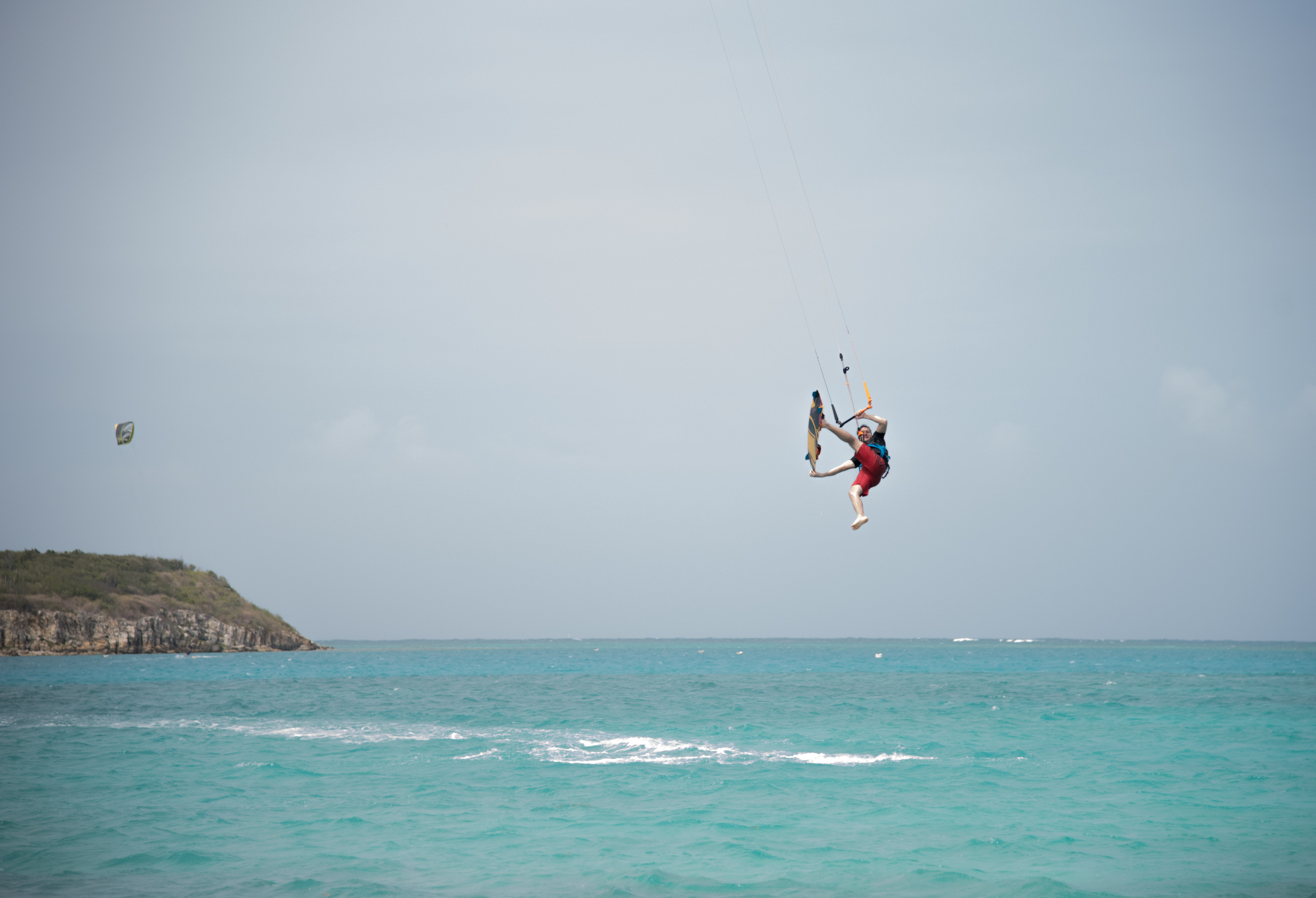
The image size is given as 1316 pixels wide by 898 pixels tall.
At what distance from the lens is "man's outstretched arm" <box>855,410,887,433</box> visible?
13.9 metres

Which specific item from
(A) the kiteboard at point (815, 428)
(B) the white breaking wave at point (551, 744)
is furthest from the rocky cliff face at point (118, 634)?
(A) the kiteboard at point (815, 428)

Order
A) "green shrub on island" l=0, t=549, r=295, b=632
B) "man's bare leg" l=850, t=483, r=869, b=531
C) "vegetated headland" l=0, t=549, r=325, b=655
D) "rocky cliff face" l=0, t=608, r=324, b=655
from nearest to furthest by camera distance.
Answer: "man's bare leg" l=850, t=483, r=869, b=531
"rocky cliff face" l=0, t=608, r=324, b=655
"vegetated headland" l=0, t=549, r=325, b=655
"green shrub on island" l=0, t=549, r=295, b=632

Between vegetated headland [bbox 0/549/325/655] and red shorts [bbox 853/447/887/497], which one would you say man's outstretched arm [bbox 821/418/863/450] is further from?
vegetated headland [bbox 0/549/325/655]

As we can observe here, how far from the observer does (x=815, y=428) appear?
14141 mm

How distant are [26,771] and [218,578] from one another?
7404 centimetres

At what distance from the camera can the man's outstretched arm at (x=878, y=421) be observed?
45.6 ft

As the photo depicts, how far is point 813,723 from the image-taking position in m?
28.1

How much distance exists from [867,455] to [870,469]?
22 centimetres

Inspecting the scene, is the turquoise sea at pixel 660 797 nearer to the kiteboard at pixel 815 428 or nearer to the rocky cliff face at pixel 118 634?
the kiteboard at pixel 815 428

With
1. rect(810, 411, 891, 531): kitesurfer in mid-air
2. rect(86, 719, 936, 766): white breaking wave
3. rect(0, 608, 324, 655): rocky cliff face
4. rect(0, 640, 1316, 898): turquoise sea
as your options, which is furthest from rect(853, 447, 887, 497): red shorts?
rect(0, 608, 324, 655): rocky cliff face

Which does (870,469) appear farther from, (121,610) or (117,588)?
(117,588)

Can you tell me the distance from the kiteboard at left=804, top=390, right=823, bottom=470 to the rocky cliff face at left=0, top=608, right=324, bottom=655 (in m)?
69.4

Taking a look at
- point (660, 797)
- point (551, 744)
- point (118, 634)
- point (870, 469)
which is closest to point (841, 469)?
point (870, 469)

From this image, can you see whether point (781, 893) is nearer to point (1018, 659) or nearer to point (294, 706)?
point (294, 706)
